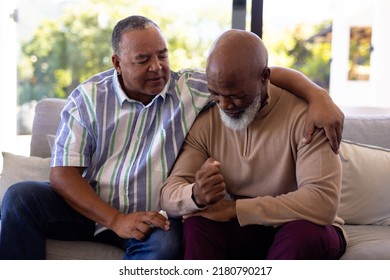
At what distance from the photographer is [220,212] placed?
1.77 metres

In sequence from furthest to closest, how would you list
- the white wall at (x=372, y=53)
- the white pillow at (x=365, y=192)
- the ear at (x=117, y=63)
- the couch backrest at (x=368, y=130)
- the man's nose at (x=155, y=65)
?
the white wall at (x=372, y=53)
the couch backrest at (x=368, y=130)
the white pillow at (x=365, y=192)
the ear at (x=117, y=63)
the man's nose at (x=155, y=65)

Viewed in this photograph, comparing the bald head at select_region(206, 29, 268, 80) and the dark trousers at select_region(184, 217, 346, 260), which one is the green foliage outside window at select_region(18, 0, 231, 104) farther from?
the dark trousers at select_region(184, 217, 346, 260)

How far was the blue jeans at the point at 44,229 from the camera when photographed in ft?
5.87

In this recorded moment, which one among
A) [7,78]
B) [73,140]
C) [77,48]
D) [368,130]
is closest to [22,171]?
[73,140]

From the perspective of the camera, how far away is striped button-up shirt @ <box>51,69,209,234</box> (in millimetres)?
1956

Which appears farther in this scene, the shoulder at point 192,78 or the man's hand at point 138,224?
the shoulder at point 192,78

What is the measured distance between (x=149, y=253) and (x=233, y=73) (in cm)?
60

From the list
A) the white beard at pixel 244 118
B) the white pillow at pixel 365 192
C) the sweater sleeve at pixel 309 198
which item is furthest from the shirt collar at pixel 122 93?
the white pillow at pixel 365 192

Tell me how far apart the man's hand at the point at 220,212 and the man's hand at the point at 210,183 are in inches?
4.2

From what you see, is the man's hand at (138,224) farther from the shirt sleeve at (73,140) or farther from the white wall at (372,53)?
the white wall at (372,53)

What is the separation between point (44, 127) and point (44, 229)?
653 mm

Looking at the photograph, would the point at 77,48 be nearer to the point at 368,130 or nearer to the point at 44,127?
the point at 44,127
